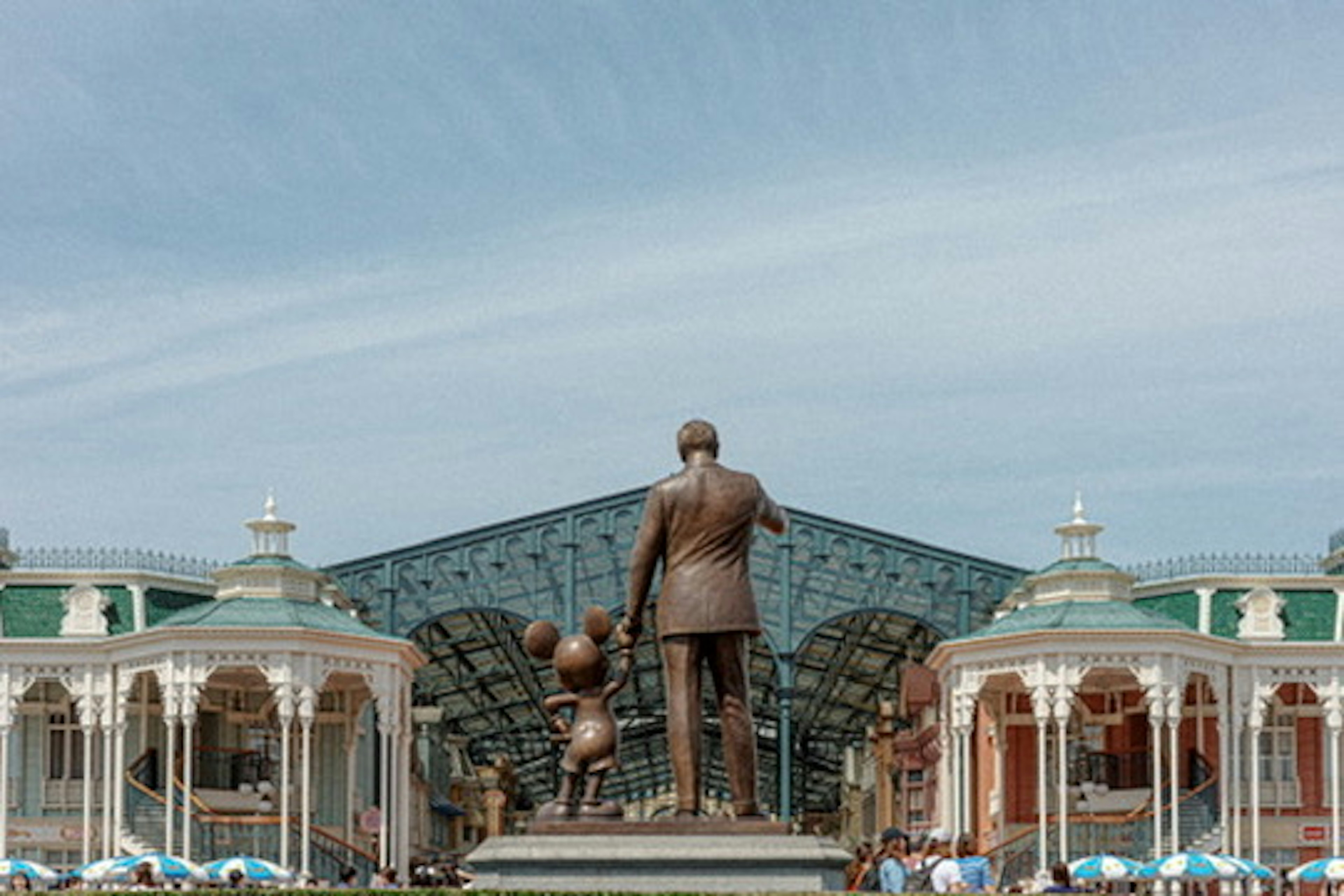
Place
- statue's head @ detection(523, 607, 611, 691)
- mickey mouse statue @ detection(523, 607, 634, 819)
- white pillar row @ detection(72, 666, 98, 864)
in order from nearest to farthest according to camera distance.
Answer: mickey mouse statue @ detection(523, 607, 634, 819) → statue's head @ detection(523, 607, 611, 691) → white pillar row @ detection(72, 666, 98, 864)

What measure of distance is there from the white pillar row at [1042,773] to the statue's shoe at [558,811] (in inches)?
1124

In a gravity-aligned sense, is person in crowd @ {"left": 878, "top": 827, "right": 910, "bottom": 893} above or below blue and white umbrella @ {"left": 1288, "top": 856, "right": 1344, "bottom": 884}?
above

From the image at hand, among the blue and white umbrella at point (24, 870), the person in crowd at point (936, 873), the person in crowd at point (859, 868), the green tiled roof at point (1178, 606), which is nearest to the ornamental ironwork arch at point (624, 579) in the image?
the green tiled roof at point (1178, 606)

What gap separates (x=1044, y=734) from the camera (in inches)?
1823

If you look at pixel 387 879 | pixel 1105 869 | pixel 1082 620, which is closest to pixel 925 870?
pixel 387 879

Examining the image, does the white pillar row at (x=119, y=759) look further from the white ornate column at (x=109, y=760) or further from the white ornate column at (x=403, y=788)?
the white ornate column at (x=403, y=788)

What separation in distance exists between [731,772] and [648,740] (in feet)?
215

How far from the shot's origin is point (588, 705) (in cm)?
1894

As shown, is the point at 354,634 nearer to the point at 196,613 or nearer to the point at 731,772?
the point at 196,613

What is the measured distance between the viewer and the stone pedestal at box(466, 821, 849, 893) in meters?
17.2

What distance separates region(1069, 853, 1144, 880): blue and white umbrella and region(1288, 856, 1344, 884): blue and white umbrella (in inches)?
97.5

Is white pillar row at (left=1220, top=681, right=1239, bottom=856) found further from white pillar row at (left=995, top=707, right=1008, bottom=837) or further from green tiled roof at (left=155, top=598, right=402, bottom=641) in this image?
green tiled roof at (left=155, top=598, right=402, bottom=641)

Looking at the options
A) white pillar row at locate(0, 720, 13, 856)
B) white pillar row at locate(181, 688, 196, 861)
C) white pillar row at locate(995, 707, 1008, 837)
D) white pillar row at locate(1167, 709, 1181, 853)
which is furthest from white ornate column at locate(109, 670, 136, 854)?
white pillar row at locate(1167, 709, 1181, 853)

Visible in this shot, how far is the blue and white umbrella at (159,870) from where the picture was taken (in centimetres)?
3734
